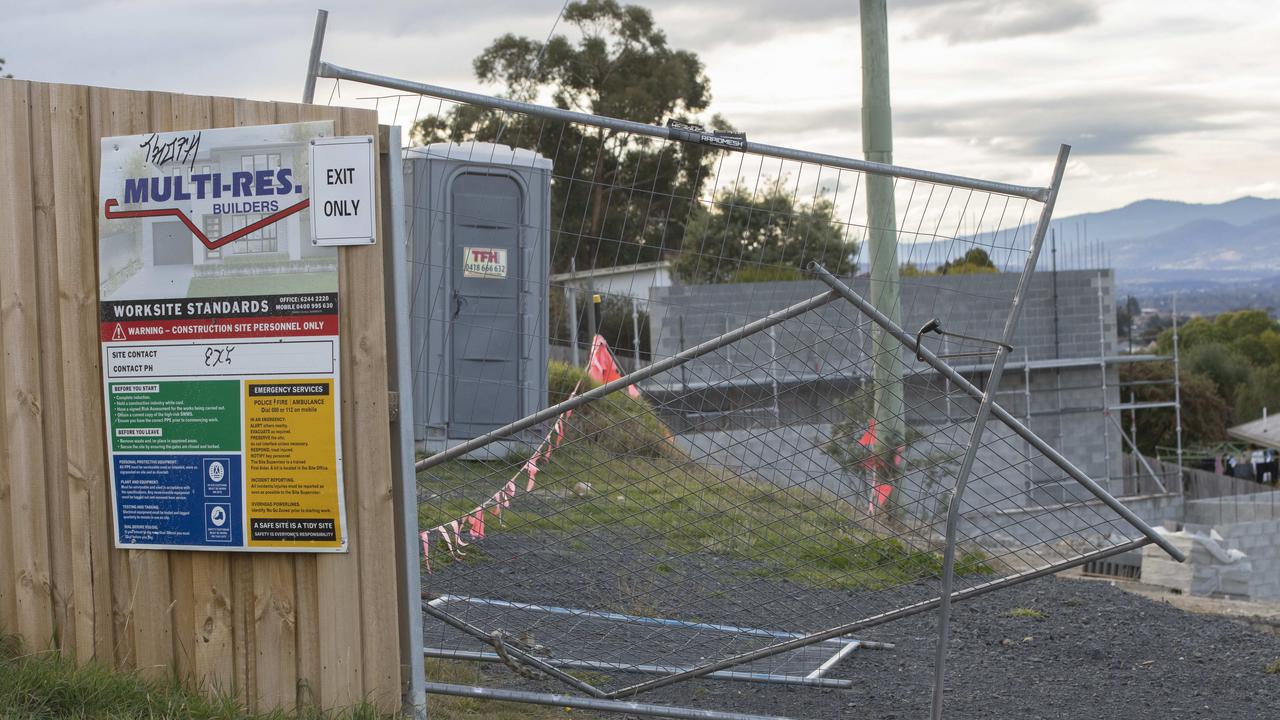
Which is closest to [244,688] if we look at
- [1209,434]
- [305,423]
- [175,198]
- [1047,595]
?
[305,423]

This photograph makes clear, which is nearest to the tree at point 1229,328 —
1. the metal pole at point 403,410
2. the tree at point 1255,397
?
the tree at point 1255,397

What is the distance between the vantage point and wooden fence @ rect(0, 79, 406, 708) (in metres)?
3.62

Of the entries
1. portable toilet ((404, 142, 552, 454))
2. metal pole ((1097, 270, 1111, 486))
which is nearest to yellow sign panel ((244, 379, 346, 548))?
portable toilet ((404, 142, 552, 454))

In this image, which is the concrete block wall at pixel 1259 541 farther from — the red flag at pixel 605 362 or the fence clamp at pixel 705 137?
the fence clamp at pixel 705 137

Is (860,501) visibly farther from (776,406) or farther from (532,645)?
(532,645)

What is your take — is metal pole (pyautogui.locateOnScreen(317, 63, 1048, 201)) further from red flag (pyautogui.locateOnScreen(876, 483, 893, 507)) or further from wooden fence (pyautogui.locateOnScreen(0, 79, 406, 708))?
red flag (pyautogui.locateOnScreen(876, 483, 893, 507))

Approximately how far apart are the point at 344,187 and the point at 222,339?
59 cm

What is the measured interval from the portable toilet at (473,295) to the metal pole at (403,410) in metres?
0.37

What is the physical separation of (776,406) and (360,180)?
2.04 m

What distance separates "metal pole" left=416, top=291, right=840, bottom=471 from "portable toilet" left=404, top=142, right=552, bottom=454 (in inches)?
6.2

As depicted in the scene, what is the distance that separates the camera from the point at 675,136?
4.10 m

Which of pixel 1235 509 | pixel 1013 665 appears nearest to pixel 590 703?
pixel 1013 665

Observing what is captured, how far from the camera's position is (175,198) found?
3.65m

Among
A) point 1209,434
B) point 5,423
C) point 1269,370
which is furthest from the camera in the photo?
point 1269,370
